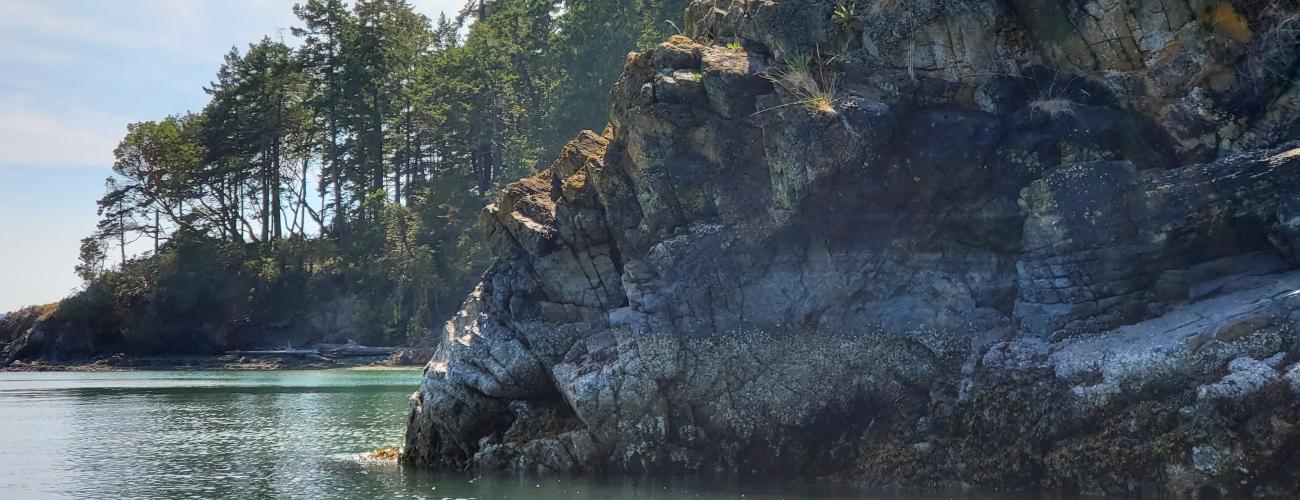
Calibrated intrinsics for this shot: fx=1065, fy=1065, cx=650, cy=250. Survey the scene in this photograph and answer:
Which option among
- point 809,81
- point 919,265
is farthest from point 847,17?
point 919,265

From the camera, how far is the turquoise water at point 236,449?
69.8ft

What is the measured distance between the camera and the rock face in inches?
735

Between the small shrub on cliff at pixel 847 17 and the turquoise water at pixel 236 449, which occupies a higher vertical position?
the small shrub on cliff at pixel 847 17

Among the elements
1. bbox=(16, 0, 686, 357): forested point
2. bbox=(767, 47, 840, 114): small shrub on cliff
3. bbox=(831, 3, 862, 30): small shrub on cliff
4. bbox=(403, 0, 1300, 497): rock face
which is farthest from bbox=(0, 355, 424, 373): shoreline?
bbox=(831, 3, 862, 30): small shrub on cliff

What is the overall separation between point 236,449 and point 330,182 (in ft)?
197

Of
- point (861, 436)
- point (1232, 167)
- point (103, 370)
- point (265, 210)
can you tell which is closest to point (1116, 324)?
point (1232, 167)

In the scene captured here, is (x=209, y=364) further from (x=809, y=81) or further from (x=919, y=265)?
(x=919, y=265)

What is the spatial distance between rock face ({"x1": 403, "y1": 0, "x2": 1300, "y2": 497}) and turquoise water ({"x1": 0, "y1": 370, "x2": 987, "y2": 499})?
6.02ft

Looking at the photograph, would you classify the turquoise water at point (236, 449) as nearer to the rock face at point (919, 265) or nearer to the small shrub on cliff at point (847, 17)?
the rock face at point (919, 265)

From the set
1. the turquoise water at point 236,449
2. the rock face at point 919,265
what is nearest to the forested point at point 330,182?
the turquoise water at point 236,449

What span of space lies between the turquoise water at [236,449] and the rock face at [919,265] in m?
1.84

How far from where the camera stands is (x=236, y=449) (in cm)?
2922

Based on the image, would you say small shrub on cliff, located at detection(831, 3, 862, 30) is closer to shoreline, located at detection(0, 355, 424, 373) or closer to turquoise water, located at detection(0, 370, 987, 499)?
turquoise water, located at detection(0, 370, 987, 499)

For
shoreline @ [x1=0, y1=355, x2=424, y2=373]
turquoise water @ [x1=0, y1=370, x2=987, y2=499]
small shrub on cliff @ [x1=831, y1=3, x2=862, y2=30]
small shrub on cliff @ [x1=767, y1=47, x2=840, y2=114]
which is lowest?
turquoise water @ [x1=0, y1=370, x2=987, y2=499]
